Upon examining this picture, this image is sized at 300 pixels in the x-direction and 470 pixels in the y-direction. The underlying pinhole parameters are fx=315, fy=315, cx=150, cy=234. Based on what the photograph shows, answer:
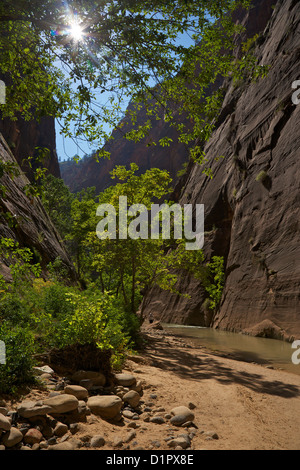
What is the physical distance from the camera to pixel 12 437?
123 inches

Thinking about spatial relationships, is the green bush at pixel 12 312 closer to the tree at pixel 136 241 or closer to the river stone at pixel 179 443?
the river stone at pixel 179 443

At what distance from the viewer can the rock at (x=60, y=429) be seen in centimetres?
350

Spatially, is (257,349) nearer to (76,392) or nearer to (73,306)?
(73,306)

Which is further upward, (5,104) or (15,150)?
(15,150)

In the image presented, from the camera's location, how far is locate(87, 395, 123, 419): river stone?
4129mm

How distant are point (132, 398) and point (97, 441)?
1.42 m

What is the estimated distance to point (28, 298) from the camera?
21.0 feet

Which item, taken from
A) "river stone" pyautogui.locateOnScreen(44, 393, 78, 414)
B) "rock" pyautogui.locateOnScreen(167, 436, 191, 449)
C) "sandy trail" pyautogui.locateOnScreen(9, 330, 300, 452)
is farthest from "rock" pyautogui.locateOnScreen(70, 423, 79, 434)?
"rock" pyautogui.locateOnScreen(167, 436, 191, 449)

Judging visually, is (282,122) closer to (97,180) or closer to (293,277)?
(293,277)

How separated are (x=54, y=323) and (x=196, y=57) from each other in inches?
204

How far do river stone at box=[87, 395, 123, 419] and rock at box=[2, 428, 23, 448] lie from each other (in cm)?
116

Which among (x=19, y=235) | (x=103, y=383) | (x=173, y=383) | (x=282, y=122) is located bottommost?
(x=173, y=383)

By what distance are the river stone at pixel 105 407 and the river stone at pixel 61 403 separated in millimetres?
327

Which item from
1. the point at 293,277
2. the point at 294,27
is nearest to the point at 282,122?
the point at 294,27
